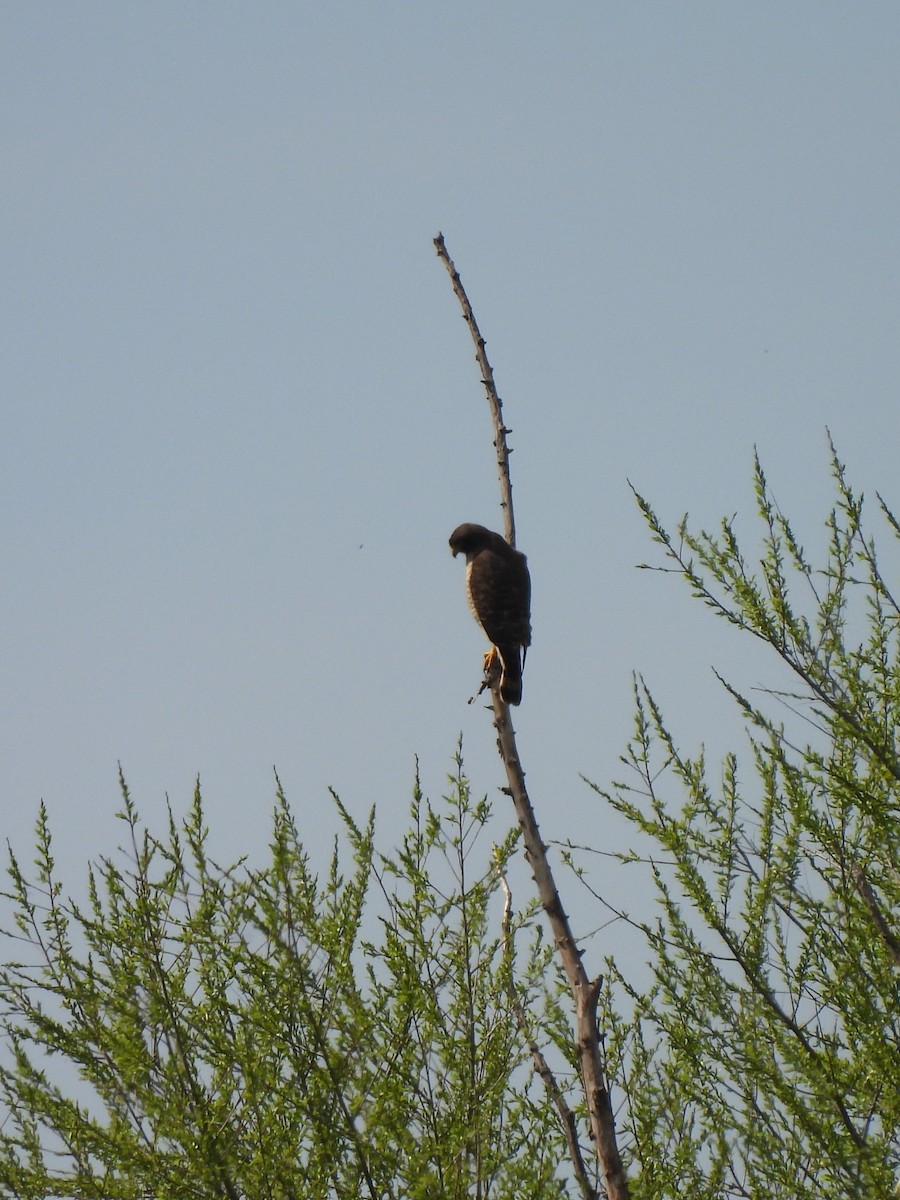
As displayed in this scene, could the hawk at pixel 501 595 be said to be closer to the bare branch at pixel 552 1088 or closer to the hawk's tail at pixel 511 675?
the hawk's tail at pixel 511 675

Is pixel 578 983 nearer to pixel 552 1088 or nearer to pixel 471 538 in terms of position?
pixel 552 1088

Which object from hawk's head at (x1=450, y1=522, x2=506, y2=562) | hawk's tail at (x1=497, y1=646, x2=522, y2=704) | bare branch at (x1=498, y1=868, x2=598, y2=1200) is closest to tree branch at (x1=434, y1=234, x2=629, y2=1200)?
bare branch at (x1=498, y1=868, x2=598, y2=1200)

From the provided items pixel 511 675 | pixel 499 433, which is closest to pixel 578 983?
pixel 499 433

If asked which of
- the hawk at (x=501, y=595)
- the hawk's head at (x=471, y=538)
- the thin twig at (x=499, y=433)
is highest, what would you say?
the hawk's head at (x=471, y=538)

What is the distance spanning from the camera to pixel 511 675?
855cm

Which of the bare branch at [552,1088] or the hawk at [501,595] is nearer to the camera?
the bare branch at [552,1088]

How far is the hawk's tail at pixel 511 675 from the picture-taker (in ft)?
27.8

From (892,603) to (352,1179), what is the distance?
8.68ft

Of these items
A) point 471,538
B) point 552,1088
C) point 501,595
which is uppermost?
point 471,538

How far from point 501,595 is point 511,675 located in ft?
3.64

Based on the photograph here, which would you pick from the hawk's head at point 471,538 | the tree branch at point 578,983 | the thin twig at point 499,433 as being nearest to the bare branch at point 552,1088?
the tree branch at point 578,983

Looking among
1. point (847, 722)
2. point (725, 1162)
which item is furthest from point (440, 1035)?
point (847, 722)

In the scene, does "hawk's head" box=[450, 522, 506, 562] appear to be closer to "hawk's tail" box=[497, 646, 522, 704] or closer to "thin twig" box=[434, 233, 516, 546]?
"hawk's tail" box=[497, 646, 522, 704]

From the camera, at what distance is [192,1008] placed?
5730 millimetres
